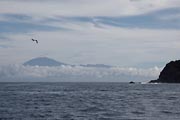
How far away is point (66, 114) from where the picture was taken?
64.8 metres

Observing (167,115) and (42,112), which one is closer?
(167,115)

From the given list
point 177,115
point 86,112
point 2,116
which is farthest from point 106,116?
point 2,116

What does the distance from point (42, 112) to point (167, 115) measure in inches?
786

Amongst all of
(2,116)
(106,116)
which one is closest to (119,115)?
(106,116)

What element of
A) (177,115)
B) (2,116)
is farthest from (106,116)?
(2,116)

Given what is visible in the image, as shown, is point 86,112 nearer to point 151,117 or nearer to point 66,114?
point 66,114

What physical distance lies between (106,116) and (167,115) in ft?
30.2

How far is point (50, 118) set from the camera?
59625mm

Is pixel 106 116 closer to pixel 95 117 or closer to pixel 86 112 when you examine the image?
pixel 95 117

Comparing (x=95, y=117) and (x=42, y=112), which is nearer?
(x=95, y=117)

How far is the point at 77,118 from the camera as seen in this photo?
59.6m

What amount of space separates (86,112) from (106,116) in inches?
258

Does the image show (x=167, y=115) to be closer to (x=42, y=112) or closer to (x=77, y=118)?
(x=77, y=118)

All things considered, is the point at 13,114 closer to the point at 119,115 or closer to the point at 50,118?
the point at 50,118
